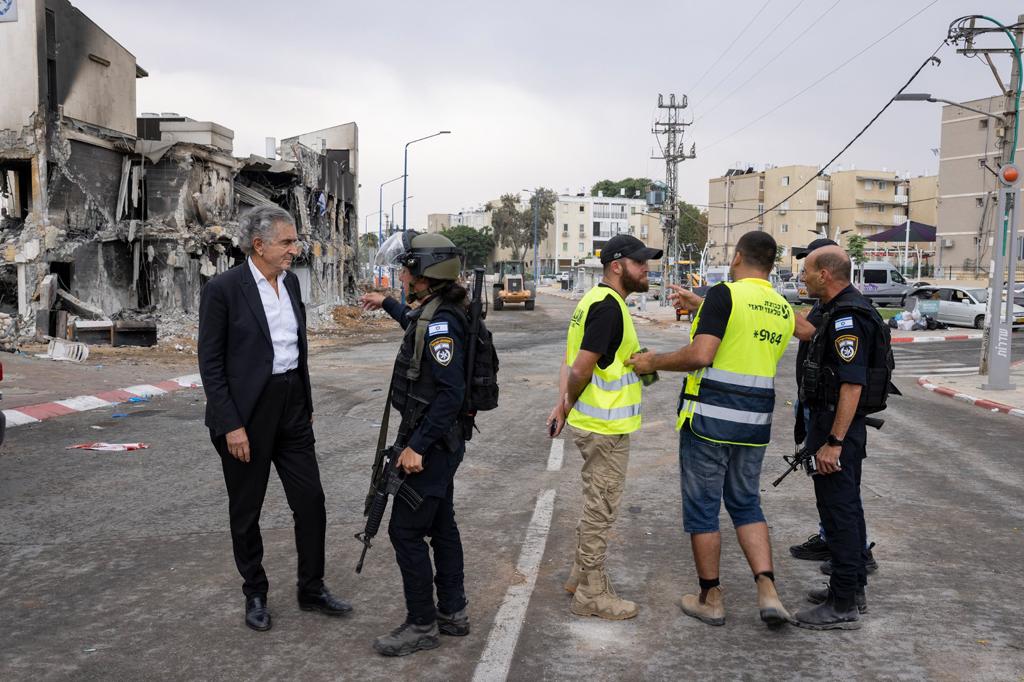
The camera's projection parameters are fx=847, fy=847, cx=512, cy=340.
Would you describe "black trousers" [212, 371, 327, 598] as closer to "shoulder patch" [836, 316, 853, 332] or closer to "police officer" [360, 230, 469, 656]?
"police officer" [360, 230, 469, 656]

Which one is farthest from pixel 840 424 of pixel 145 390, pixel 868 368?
pixel 145 390

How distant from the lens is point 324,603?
423cm

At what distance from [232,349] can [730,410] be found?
2413mm

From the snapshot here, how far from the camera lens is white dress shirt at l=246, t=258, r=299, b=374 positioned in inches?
161

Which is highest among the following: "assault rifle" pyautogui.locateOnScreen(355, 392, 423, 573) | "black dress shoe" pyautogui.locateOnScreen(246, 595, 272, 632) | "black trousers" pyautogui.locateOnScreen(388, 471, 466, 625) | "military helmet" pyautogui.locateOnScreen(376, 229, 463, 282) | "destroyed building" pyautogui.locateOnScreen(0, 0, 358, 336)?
"destroyed building" pyautogui.locateOnScreen(0, 0, 358, 336)

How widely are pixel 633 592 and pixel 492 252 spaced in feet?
392

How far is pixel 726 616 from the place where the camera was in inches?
168

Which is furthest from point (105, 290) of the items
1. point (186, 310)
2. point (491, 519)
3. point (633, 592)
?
point (633, 592)

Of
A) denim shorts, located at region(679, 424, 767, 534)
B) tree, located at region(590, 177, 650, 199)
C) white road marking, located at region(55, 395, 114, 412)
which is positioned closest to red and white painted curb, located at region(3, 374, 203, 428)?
white road marking, located at region(55, 395, 114, 412)

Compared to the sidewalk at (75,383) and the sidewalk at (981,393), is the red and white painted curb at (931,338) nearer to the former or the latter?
the sidewalk at (981,393)

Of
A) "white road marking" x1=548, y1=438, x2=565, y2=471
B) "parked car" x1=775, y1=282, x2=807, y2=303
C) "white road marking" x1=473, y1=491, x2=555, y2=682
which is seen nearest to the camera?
"white road marking" x1=473, y1=491, x2=555, y2=682

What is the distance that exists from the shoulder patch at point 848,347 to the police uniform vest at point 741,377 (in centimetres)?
37

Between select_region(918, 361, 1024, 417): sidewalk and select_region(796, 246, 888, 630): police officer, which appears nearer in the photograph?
select_region(796, 246, 888, 630): police officer

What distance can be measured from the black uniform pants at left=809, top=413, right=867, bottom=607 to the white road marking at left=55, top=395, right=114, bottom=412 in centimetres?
937
